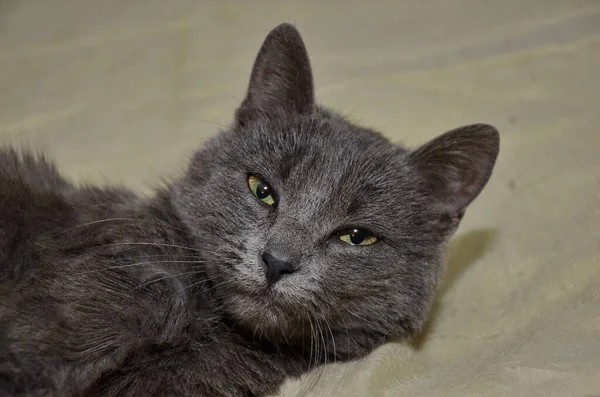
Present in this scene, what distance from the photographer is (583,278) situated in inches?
64.0

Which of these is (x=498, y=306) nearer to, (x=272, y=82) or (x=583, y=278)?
(x=583, y=278)

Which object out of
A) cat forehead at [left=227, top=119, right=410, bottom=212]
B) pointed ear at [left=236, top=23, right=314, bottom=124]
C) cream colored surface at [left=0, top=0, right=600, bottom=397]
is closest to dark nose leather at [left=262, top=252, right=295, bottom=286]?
cat forehead at [left=227, top=119, right=410, bottom=212]

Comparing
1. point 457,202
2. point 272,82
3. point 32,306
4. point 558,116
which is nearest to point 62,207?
point 32,306

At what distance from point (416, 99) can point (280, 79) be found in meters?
0.80

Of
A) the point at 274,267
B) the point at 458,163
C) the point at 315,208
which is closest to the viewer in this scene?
the point at 274,267

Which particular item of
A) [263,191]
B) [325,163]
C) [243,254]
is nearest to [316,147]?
[325,163]

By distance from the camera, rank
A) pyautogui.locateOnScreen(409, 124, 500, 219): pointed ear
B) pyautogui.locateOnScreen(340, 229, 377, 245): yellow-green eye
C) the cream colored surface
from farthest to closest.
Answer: the cream colored surface < pyautogui.locateOnScreen(409, 124, 500, 219): pointed ear < pyautogui.locateOnScreen(340, 229, 377, 245): yellow-green eye

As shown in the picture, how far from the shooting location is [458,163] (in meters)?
1.58

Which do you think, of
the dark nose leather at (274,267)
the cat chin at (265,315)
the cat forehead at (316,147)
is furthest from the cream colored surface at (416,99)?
the cat forehead at (316,147)

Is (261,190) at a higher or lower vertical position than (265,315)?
higher

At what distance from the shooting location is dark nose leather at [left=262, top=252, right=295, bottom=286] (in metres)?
1.26

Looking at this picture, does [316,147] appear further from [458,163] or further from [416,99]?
[416,99]

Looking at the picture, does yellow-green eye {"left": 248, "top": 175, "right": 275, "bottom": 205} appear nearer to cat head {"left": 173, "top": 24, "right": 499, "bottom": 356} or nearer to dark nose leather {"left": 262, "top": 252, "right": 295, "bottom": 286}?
cat head {"left": 173, "top": 24, "right": 499, "bottom": 356}

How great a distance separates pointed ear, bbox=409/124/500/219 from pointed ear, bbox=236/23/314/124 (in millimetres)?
301
